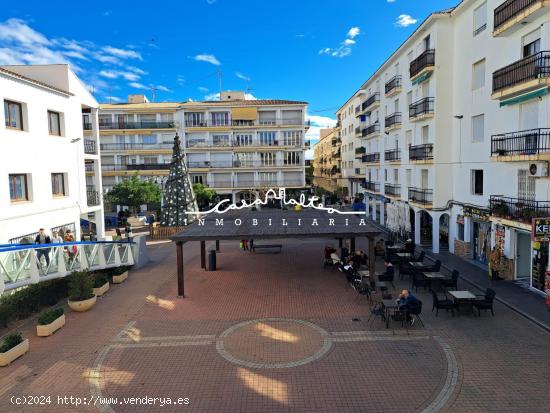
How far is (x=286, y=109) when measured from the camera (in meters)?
50.7

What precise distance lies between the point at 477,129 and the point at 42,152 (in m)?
22.9

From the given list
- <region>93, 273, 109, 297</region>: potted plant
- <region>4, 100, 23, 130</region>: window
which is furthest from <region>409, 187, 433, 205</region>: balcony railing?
<region>4, 100, 23, 130</region>: window

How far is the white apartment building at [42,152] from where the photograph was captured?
61.0 feet

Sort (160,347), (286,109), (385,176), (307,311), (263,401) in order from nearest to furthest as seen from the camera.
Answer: (263,401) < (160,347) < (307,311) < (385,176) < (286,109)

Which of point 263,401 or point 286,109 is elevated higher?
point 286,109

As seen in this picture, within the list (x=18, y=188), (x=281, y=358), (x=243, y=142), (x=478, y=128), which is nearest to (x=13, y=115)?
(x=18, y=188)

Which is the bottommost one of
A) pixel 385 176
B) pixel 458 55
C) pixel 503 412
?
pixel 503 412

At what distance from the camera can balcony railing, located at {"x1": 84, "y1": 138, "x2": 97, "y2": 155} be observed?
27278mm

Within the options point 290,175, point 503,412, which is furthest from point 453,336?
point 290,175

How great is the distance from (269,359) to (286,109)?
42.6 m

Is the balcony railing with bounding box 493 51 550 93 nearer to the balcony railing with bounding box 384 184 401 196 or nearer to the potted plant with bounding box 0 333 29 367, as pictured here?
the balcony railing with bounding box 384 184 401 196

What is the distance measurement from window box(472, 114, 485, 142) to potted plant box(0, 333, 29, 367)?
70.9ft

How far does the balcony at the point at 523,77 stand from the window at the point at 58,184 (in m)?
22.7

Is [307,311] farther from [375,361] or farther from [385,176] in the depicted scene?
[385,176]
